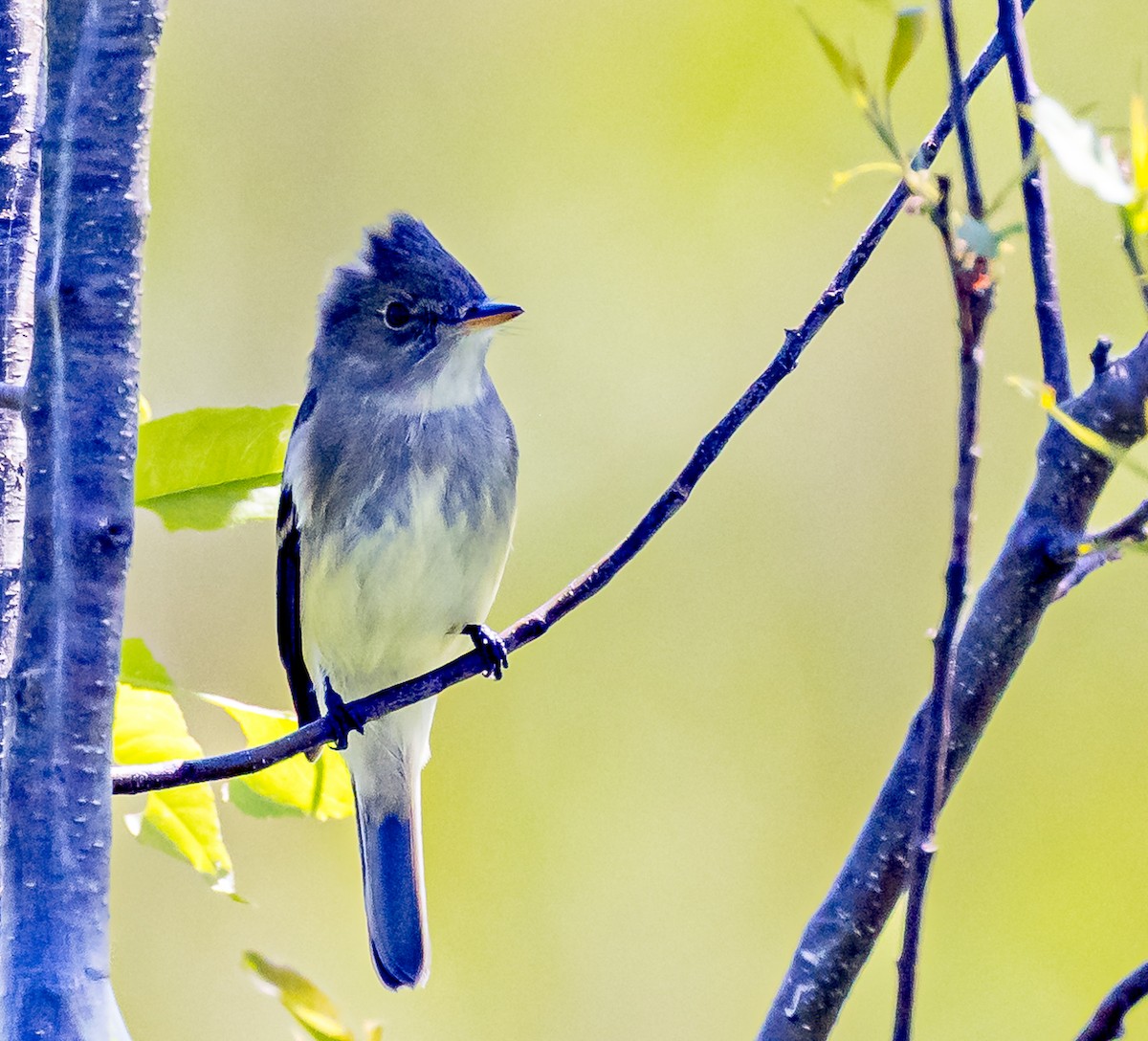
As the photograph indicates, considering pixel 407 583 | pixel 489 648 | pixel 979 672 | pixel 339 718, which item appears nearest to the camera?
pixel 979 672

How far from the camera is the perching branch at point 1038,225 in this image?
911mm

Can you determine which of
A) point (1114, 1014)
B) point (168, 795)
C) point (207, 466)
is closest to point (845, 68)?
point (1114, 1014)

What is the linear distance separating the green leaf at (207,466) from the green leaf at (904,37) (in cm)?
79

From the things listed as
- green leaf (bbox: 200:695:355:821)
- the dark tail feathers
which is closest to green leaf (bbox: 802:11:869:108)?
green leaf (bbox: 200:695:355:821)

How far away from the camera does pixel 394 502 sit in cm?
193

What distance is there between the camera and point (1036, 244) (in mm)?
1060

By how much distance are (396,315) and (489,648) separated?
1.79 feet

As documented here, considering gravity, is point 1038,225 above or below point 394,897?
above

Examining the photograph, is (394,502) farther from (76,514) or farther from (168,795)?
(76,514)

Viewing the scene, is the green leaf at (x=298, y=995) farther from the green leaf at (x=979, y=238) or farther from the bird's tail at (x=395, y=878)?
the bird's tail at (x=395, y=878)

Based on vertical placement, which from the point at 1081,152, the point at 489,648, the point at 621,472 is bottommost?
the point at 1081,152

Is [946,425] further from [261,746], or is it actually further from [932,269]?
[261,746]

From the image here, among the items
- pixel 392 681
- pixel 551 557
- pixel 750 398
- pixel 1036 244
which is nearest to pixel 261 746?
pixel 750 398

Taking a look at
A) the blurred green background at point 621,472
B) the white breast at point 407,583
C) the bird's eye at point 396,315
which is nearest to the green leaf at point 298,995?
the white breast at point 407,583
